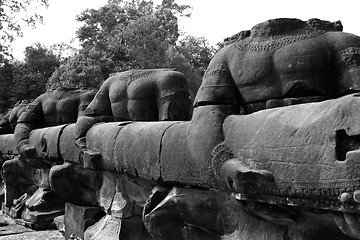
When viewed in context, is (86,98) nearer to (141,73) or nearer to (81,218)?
(141,73)

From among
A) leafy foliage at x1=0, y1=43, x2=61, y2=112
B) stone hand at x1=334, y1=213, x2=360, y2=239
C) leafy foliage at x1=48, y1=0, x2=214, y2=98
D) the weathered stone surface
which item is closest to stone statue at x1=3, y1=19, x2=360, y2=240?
stone hand at x1=334, y1=213, x2=360, y2=239

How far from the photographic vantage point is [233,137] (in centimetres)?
292

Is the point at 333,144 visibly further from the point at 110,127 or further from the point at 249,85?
the point at 110,127

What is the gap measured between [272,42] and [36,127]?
16.6ft

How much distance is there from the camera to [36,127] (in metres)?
Result: 7.37

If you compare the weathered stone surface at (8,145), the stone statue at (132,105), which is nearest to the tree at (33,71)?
the weathered stone surface at (8,145)

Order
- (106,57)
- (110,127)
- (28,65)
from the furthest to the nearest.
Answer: (28,65) → (106,57) → (110,127)

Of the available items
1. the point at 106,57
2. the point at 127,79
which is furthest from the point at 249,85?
the point at 106,57

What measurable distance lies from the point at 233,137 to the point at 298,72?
1.94 ft

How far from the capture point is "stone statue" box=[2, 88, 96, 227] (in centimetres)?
690

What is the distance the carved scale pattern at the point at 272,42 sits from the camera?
313 cm

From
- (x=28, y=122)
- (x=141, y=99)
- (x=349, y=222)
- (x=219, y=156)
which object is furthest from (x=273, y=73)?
(x=28, y=122)

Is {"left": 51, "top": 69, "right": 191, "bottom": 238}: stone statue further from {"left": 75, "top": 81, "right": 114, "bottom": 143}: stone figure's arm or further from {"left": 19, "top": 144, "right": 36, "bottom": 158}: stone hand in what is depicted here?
{"left": 19, "top": 144, "right": 36, "bottom": 158}: stone hand

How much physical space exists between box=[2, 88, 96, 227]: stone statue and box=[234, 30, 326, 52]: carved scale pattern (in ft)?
12.1
